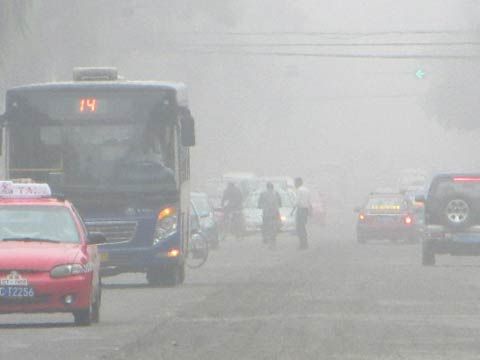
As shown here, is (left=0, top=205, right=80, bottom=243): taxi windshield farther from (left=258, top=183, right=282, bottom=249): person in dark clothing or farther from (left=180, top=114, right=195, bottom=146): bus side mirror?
(left=258, top=183, right=282, bottom=249): person in dark clothing

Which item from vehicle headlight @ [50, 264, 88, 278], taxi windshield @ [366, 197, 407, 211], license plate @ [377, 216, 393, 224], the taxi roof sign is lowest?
license plate @ [377, 216, 393, 224]

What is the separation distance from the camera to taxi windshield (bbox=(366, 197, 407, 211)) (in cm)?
5078

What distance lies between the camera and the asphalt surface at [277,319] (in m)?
16.5

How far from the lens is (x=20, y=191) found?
21016mm

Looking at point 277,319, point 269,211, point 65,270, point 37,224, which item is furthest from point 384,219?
point 65,270

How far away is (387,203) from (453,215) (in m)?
17.4

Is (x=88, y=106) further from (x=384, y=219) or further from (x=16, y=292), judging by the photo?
(x=384, y=219)

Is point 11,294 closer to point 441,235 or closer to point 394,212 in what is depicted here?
point 441,235

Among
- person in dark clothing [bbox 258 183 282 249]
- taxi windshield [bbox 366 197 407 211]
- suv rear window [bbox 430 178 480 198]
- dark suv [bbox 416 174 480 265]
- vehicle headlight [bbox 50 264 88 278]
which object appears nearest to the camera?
vehicle headlight [bbox 50 264 88 278]

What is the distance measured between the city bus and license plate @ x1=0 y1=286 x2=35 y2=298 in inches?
315

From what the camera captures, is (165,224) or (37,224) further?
(165,224)

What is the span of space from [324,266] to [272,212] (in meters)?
12.5

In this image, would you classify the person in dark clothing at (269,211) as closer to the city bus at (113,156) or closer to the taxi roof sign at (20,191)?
the city bus at (113,156)

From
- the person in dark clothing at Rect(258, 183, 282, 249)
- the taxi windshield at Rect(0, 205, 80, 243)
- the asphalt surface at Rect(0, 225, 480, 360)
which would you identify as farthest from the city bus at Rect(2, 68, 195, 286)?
the person in dark clothing at Rect(258, 183, 282, 249)
